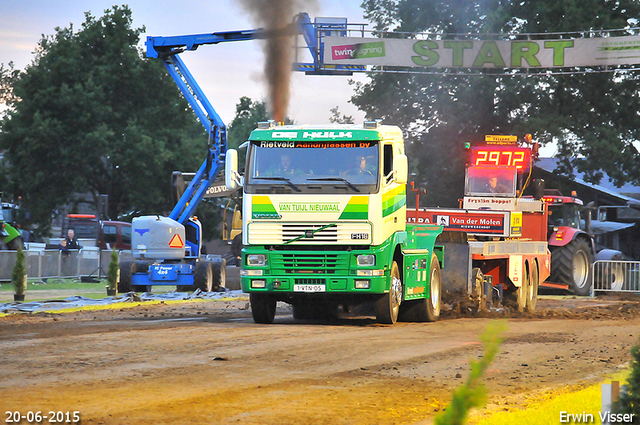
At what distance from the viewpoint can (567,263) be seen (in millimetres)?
24906

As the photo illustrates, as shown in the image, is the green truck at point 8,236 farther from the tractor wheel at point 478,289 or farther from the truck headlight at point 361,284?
the truck headlight at point 361,284

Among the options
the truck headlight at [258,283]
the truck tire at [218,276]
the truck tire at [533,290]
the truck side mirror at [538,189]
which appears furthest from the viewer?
the truck tire at [218,276]

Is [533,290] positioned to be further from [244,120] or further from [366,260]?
[244,120]

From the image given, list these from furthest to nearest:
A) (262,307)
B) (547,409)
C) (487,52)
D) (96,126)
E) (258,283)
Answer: (96,126)
(487,52)
(262,307)
(258,283)
(547,409)

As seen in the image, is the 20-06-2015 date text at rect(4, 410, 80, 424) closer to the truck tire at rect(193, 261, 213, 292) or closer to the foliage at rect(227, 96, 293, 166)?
the truck tire at rect(193, 261, 213, 292)

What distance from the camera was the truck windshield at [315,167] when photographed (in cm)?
1432

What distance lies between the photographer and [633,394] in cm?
462

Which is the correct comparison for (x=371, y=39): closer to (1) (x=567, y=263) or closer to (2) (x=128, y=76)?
(1) (x=567, y=263)

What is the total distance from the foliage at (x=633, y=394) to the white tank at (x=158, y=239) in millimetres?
19071

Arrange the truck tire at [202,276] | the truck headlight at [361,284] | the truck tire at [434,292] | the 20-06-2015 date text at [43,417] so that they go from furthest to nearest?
the truck tire at [202,276] → the truck tire at [434,292] → the truck headlight at [361,284] → the 20-06-2015 date text at [43,417]

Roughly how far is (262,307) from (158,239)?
823cm

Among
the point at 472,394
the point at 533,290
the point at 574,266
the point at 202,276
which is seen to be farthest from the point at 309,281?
the point at 574,266

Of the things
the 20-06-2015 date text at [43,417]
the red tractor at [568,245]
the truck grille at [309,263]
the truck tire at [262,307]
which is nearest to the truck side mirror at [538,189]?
the red tractor at [568,245]

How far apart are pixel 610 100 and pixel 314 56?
1693 centimetres
